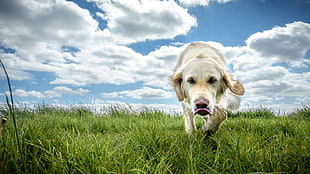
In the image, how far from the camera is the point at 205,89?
3.57 m

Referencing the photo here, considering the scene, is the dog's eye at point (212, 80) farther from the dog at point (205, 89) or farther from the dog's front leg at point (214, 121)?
the dog's front leg at point (214, 121)

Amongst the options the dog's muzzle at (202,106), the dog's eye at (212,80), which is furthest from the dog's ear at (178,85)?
the dog's muzzle at (202,106)

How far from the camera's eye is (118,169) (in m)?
1.98

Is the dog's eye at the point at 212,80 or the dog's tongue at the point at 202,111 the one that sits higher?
the dog's eye at the point at 212,80

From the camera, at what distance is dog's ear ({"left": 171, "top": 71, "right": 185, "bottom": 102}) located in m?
4.29

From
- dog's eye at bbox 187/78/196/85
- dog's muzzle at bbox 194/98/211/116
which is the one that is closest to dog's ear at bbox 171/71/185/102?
dog's eye at bbox 187/78/196/85

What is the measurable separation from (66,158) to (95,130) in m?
2.98

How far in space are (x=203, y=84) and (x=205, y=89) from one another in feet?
0.48

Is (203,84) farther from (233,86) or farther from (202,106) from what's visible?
(233,86)

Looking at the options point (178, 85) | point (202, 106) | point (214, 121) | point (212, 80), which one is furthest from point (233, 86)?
point (202, 106)

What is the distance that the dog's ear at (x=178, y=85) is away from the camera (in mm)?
4285

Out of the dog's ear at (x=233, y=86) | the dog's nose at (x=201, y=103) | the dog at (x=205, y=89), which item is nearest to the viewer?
the dog's nose at (x=201, y=103)

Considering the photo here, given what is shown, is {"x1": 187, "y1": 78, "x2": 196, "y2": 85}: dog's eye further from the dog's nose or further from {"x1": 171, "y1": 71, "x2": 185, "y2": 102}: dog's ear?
the dog's nose

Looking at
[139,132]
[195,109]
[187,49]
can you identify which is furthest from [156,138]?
[187,49]
